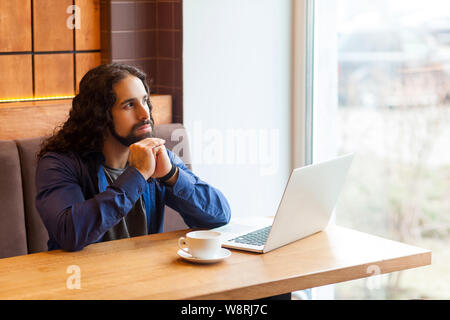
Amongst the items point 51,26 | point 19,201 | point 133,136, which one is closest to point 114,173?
point 133,136

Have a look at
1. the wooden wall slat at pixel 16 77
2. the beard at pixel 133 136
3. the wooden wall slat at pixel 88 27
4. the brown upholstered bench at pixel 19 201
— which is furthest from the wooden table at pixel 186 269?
the wooden wall slat at pixel 88 27

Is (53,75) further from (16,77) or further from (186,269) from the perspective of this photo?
(186,269)

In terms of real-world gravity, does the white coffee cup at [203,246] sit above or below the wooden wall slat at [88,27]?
below

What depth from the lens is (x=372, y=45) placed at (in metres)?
2.88

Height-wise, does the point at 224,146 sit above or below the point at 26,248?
above

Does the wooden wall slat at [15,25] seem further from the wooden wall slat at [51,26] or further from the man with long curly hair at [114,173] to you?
the man with long curly hair at [114,173]

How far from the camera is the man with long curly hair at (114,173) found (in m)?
1.79

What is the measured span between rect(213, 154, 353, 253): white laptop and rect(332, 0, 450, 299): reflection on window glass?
899 millimetres

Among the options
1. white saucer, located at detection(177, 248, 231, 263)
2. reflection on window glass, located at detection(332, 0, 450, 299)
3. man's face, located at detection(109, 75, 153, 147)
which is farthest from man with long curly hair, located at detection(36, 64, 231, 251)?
reflection on window glass, located at detection(332, 0, 450, 299)

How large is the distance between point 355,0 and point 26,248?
1787 mm

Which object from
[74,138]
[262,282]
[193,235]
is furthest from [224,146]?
[262,282]

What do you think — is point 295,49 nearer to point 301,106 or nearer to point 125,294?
point 301,106

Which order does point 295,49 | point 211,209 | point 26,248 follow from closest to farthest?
point 211,209 < point 26,248 < point 295,49

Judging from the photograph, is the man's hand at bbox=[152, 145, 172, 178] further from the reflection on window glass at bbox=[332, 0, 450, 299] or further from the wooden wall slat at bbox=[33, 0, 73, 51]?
the reflection on window glass at bbox=[332, 0, 450, 299]
